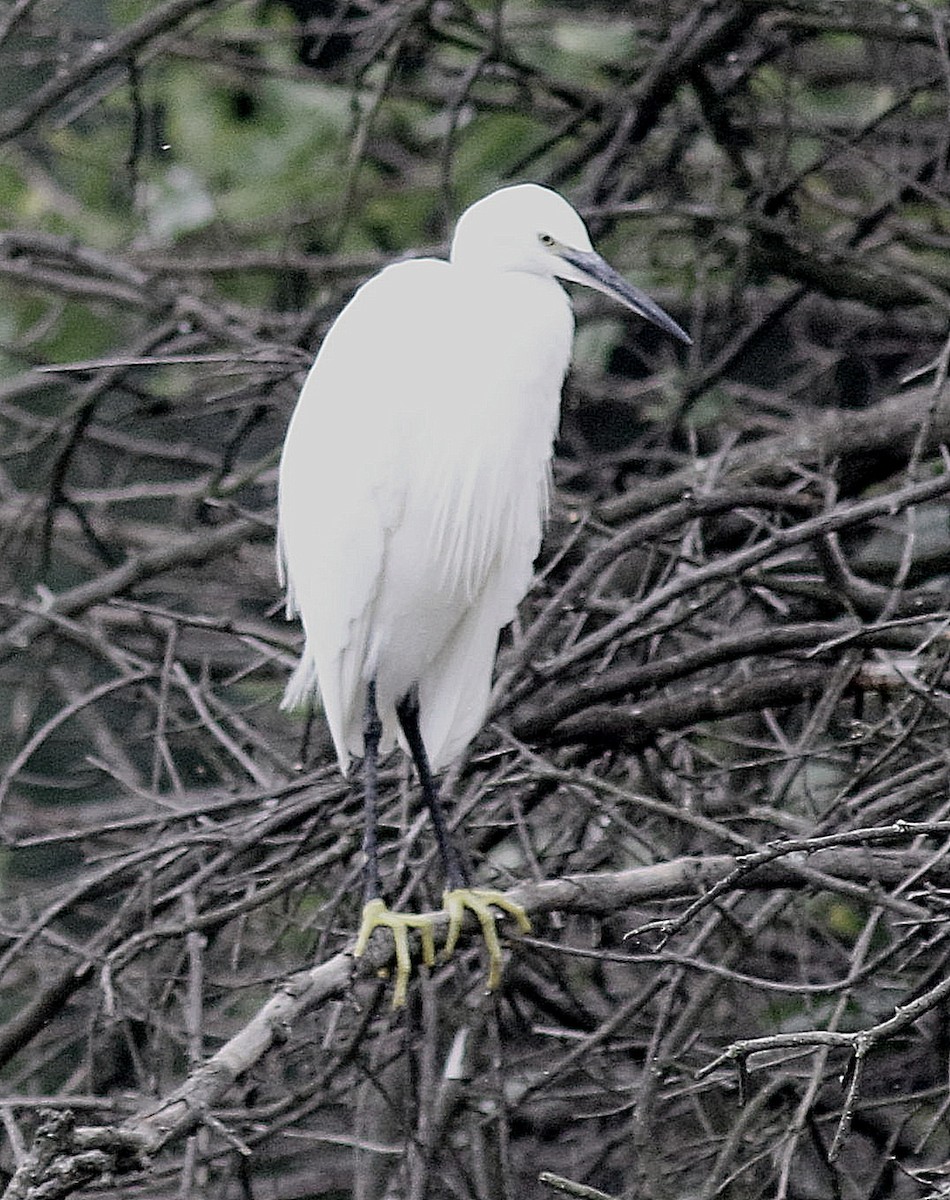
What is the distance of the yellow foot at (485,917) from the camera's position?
1866 millimetres

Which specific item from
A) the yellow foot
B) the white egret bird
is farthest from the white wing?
the yellow foot

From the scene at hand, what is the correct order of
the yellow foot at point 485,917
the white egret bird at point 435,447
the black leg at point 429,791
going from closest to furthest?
the yellow foot at point 485,917 < the black leg at point 429,791 < the white egret bird at point 435,447

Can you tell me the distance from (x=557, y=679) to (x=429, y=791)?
21 centimetres

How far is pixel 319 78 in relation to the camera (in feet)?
11.2

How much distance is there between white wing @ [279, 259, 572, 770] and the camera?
2125mm

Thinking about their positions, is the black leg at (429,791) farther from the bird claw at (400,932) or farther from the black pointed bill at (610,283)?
the black pointed bill at (610,283)

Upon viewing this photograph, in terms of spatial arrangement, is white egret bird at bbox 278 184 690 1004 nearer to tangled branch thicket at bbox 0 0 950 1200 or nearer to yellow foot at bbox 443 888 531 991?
tangled branch thicket at bbox 0 0 950 1200

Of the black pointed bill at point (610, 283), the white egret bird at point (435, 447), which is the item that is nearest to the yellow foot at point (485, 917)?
the white egret bird at point (435, 447)

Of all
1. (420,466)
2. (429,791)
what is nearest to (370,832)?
(429,791)

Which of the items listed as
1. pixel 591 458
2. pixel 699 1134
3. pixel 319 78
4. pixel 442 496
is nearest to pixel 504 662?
pixel 442 496

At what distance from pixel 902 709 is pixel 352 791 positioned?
2.34 ft

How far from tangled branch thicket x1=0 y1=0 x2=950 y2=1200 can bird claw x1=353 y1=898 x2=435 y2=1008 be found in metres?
Answer: 0.03

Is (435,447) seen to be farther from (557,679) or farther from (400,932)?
(400,932)

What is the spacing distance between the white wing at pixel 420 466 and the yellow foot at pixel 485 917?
25 cm
